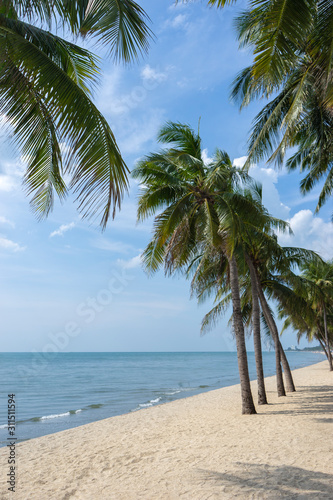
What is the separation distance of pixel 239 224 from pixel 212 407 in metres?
6.98

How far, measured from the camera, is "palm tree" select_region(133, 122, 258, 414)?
10328mm

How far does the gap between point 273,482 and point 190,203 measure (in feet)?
24.0

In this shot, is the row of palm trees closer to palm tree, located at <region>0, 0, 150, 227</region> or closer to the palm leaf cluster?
the palm leaf cluster

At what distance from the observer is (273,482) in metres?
5.11

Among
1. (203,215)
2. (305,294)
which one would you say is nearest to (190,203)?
(203,215)

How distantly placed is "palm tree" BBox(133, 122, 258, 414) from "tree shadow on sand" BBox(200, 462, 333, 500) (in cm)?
510

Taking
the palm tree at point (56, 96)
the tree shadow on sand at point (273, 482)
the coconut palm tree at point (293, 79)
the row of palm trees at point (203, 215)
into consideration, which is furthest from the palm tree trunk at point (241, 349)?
the palm tree at point (56, 96)

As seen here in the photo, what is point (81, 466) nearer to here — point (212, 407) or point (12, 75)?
point (12, 75)

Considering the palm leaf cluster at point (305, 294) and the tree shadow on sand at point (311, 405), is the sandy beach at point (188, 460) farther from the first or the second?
the palm leaf cluster at point (305, 294)

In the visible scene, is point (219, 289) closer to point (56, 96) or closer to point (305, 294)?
point (305, 294)

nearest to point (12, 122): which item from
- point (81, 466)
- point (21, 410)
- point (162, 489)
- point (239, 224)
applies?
point (162, 489)

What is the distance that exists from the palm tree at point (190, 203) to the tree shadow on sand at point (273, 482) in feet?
16.7

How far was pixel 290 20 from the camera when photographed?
4.53 metres

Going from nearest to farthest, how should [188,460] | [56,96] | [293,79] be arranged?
[56,96] < [188,460] < [293,79]
